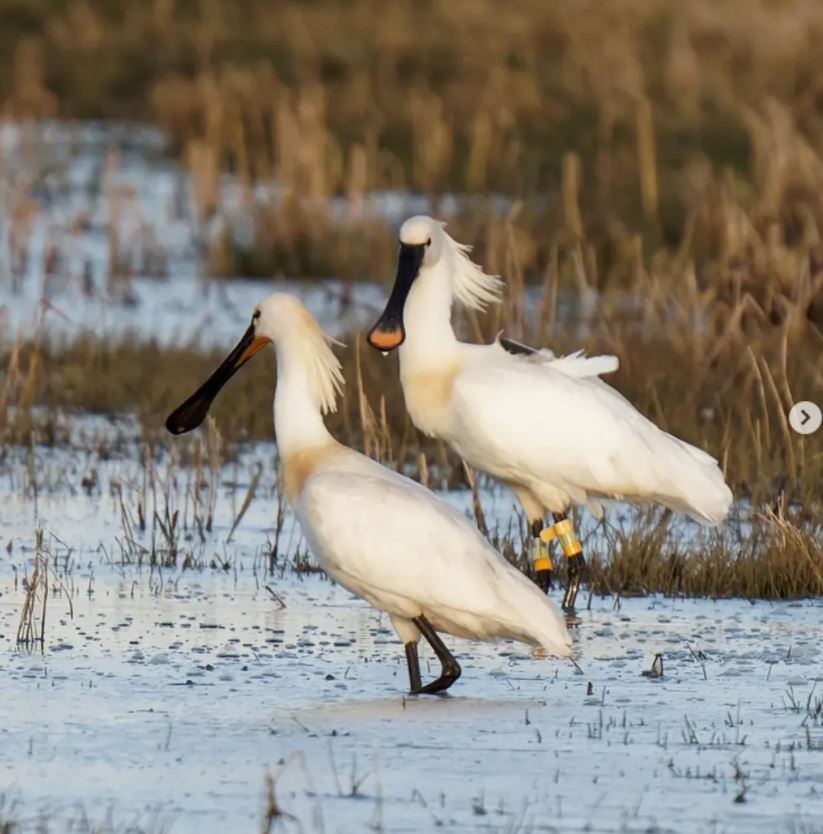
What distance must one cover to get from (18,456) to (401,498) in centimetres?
371

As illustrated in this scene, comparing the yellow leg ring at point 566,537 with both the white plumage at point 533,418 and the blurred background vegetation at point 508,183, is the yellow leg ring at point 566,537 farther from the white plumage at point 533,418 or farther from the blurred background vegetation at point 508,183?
the blurred background vegetation at point 508,183

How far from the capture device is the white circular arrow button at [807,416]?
9.26 m

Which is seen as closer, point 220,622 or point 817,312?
point 220,622

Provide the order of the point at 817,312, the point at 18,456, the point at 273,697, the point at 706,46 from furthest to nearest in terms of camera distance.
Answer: the point at 706,46 → the point at 817,312 → the point at 18,456 → the point at 273,697

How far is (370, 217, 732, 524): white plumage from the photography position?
727 cm

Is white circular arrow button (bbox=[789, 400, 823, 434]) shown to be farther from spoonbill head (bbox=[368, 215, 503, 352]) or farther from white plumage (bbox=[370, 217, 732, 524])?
spoonbill head (bbox=[368, 215, 503, 352])

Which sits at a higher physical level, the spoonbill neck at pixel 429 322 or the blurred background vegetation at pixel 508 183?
the blurred background vegetation at pixel 508 183

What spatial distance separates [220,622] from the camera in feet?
21.4

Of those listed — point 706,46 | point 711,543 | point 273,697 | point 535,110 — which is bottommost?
point 273,697

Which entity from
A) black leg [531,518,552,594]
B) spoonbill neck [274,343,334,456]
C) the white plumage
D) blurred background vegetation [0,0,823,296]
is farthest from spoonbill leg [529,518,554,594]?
blurred background vegetation [0,0,823,296]

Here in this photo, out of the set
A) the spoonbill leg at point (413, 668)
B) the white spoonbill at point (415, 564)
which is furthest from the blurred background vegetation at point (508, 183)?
the spoonbill leg at point (413, 668)

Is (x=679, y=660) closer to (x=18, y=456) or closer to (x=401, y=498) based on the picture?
(x=401, y=498)

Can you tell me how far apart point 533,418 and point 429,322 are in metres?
0.48

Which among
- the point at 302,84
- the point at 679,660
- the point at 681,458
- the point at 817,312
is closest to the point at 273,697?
the point at 679,660
